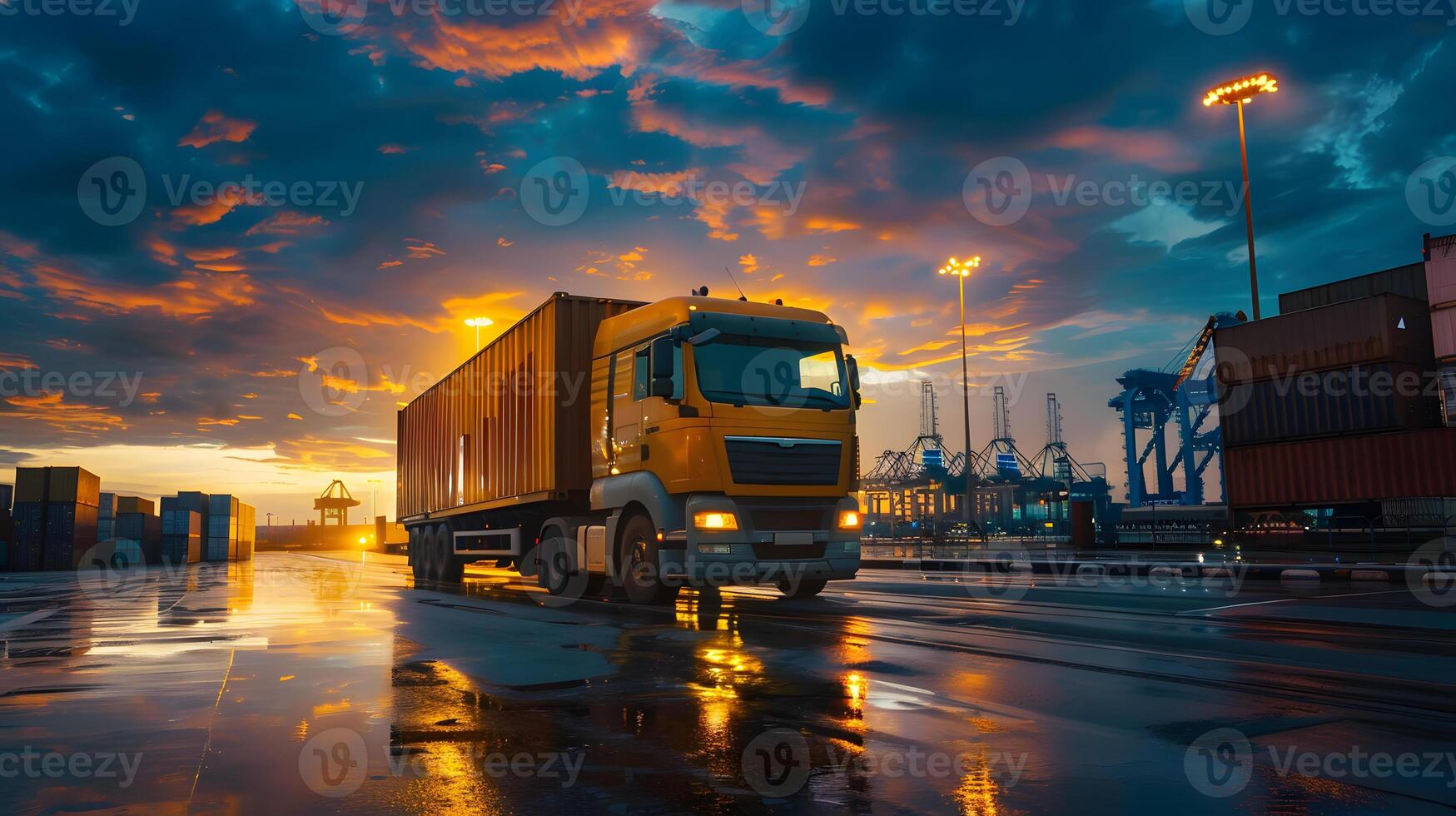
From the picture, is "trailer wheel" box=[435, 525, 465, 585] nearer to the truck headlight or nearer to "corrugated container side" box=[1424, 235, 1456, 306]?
the truck headlight

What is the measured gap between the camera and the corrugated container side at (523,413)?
51.0ft

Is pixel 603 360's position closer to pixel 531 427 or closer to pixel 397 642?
pixel 531 427

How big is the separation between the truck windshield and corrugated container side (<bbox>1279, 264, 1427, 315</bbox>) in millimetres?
34174

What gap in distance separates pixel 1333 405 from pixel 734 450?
32440 mm

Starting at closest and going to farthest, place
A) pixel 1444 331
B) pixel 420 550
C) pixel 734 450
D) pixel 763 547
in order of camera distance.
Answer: pixel 734 450
pixel 763 547
pixel 420 550
pixel 1444 331

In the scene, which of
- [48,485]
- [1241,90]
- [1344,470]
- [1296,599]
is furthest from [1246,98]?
[48,485]

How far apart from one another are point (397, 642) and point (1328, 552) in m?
29.0

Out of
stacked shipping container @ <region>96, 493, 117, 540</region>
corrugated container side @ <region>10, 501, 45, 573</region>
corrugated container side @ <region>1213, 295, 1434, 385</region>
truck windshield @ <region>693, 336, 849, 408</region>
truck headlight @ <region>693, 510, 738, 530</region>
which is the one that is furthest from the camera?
stacked shipping container @ <region>96, 493, 117, 540</region>

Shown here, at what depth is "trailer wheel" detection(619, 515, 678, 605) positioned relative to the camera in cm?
1323

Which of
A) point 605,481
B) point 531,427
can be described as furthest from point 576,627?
point 531,427

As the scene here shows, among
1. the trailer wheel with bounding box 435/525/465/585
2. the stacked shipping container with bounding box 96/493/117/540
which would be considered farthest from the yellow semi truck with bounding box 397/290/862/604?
the stacked shipping container with bounding box 96/493/117/540

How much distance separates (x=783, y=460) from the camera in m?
12.7

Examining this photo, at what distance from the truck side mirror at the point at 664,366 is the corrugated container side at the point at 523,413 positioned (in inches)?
115

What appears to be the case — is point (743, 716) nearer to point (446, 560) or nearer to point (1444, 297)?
point (446, 560)
